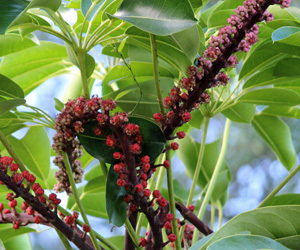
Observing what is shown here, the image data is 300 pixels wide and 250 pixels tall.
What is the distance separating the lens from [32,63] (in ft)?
2.61

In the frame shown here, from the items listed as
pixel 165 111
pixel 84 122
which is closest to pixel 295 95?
pixel 165 111

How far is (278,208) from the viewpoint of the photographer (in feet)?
1.59

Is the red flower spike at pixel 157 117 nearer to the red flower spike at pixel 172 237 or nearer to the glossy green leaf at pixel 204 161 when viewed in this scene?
the red flower spike at pixel 172 237

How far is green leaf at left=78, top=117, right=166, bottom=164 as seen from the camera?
50cm

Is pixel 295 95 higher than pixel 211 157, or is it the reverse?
pixel 295 95

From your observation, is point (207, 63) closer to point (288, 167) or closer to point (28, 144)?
point (28, 144)

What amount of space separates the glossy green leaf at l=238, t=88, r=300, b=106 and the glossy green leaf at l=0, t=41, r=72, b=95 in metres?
0.32

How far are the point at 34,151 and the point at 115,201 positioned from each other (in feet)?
0.90

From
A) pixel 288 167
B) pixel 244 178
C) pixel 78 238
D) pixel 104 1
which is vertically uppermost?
pixel 104 1

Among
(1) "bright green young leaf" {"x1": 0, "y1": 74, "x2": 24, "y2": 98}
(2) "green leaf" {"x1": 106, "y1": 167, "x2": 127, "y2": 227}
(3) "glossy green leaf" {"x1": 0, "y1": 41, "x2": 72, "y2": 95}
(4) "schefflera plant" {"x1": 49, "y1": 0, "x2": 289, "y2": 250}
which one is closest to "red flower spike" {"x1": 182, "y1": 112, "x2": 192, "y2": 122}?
(4) "schefflera plant" {"x1": 49, "y1": 0, "x2": 289, "y2": 250}

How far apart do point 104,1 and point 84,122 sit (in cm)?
18

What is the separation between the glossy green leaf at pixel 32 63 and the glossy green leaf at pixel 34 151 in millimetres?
99

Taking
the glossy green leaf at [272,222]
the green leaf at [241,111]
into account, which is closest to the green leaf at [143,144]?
the glossy green leaf at [272,222]

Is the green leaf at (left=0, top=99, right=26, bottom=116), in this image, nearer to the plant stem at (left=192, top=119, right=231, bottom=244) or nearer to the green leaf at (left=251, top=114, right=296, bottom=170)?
the plant stem at (left=192, top=119, right=231, bottom=244)
